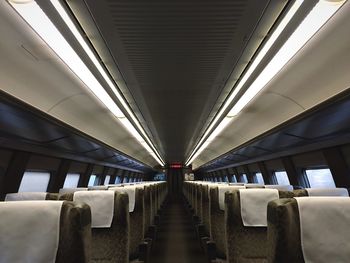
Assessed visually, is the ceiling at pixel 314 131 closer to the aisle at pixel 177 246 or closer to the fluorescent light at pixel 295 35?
the fluorescent light at pixel 295 35

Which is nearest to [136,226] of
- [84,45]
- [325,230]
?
[84,45]

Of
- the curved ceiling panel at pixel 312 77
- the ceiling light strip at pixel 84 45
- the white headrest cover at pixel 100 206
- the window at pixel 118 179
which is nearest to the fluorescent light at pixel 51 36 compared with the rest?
the ceiling light strip at pixel 84 45

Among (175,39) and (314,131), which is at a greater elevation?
(175,39)

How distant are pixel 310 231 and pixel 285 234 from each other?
14cm

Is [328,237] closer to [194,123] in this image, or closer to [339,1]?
[339,1]

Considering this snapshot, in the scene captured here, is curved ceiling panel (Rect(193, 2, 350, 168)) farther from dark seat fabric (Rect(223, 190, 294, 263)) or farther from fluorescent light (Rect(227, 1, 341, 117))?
dark seat fabric (Rect(223, 190, 294, 263))

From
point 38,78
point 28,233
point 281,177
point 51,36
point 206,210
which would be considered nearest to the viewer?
point 28,233

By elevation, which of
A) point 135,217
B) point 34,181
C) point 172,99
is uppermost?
point 172,99

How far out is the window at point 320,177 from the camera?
618 centimetres

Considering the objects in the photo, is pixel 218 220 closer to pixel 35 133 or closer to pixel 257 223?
pixel 257 223

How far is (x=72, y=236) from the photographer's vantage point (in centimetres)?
145

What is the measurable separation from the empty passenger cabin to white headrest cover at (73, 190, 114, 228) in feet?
0.04

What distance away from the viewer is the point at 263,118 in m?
6.44

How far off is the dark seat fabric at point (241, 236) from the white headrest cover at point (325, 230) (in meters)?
1.45
